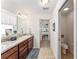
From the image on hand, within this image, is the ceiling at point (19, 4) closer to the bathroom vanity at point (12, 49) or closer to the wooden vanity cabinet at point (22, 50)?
the bathroom vanity at point (12, 49)

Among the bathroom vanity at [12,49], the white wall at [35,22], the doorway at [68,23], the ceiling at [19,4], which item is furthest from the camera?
the white wall at [35,22]

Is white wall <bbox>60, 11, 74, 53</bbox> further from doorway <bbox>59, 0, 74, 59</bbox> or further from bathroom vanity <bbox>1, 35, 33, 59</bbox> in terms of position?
bathroom vanity <bbox>1, 35, 33, 59</bbox>

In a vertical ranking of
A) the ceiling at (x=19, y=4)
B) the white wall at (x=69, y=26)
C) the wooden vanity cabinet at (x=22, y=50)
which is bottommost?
the wooden vanity cabinet at (x=22, y=50)

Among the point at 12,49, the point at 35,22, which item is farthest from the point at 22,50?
the point at 35,22

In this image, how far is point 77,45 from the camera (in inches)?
57.0

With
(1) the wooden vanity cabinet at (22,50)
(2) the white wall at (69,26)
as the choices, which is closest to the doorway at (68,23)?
(2) the white wall at (69,26)

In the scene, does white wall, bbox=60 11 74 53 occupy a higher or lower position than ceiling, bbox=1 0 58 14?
lower

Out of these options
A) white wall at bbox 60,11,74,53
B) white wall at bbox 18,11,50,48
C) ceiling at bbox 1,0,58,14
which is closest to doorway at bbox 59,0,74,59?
white wall at bbox 60,11,74,53

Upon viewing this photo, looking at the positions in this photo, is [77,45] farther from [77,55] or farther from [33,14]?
[33,14]

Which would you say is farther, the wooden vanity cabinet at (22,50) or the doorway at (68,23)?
the wooden vanity cabinet at (22,50)

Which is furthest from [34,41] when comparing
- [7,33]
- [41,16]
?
[7,33]

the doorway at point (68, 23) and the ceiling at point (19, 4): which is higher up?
the ceiling at point (19, 4)

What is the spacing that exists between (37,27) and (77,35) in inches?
224

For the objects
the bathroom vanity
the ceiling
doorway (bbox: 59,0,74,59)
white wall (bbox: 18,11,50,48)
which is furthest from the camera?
white wall (bbox: 18,11,50,48)
